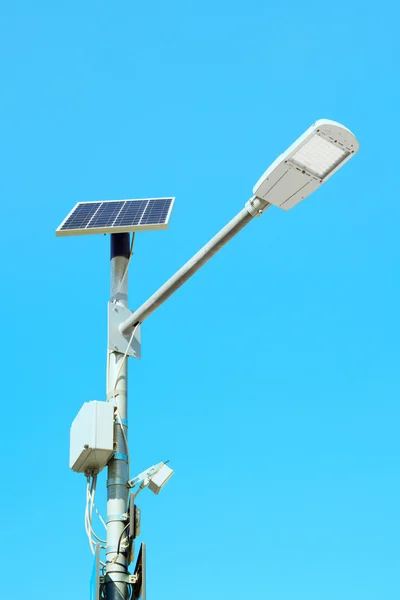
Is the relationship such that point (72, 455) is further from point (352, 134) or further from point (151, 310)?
point (352, 134)

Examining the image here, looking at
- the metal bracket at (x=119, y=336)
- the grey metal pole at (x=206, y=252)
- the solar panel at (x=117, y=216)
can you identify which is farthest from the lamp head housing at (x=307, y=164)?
the metal bracket at (x=119, y=336)

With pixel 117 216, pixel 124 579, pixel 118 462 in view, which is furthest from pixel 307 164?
pixel 124 579

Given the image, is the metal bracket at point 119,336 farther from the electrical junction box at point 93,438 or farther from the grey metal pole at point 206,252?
the electrical junction box at point 93,438

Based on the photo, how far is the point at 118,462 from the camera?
659cm

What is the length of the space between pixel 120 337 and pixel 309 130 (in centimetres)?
261

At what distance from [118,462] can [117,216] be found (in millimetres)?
2682

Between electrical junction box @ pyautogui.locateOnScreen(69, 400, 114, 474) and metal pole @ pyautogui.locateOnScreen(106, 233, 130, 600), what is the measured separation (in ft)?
0.40

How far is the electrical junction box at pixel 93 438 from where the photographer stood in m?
6.45

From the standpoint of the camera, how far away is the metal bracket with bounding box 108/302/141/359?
282 inches

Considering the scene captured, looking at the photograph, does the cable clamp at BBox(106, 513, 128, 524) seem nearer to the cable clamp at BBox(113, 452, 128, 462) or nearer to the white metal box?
the white metal box

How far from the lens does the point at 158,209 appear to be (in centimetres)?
831

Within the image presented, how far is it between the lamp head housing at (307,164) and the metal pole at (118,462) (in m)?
1.85

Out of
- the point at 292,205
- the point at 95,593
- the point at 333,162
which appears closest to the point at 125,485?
the point at 95,593

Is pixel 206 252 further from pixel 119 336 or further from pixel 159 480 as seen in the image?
pixel 159 480
